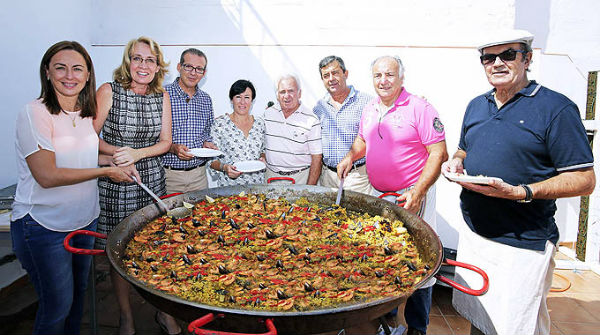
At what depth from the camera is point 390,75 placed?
128 inches

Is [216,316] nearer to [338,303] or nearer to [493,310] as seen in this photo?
[338,303]

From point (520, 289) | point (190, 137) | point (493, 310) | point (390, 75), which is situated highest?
point (390, 75)

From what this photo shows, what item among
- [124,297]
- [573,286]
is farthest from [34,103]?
[573,286]

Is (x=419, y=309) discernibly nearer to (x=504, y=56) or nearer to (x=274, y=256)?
(x=274, y=256)

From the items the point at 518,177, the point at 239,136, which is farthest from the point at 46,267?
the point at 518,177

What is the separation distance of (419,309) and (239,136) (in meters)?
2.33

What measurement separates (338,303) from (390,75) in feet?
7.09

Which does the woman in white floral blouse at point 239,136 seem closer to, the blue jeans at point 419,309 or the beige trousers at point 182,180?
the beige trousers at point 182,180

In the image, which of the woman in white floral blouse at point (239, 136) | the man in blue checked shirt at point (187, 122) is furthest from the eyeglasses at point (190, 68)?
the woman in white floral blouse at point (239, 136)

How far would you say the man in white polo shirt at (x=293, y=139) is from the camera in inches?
149

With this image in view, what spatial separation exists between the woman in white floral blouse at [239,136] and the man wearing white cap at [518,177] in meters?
2.07

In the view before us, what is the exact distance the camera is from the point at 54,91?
91.0 inches

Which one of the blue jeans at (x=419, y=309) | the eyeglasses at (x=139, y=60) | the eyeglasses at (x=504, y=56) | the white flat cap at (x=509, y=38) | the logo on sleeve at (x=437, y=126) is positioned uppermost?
the white flat cap at (x=509, y=38)

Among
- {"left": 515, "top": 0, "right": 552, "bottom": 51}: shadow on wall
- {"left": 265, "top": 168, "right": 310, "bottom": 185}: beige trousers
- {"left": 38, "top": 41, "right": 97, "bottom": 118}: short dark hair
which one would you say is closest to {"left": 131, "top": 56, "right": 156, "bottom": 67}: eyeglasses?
{"left": 38, "top": 41, "right": 97, "bottom": 118}: short dark hair
